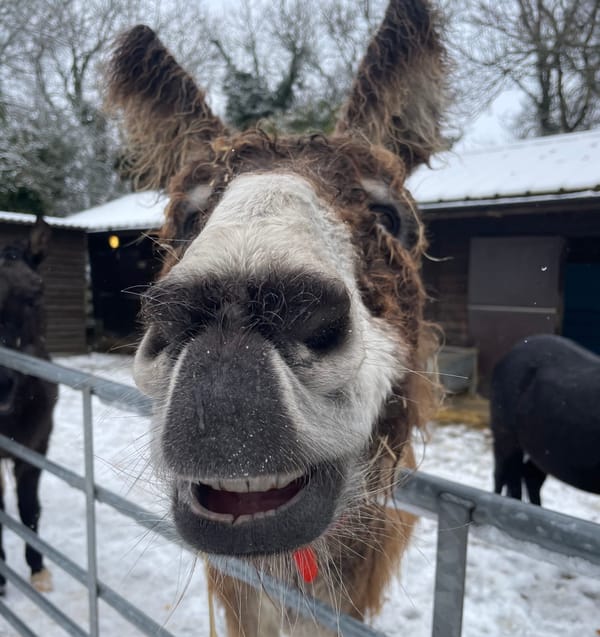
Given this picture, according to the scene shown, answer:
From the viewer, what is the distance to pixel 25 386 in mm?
3475

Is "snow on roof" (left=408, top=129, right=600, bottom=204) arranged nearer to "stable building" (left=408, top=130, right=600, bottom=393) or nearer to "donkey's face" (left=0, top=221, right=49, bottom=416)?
"stable building" (left=408, top=130, right=600, bottom=393)

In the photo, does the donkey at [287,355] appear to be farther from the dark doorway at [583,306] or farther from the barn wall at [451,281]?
the dark doorway at [583,306]

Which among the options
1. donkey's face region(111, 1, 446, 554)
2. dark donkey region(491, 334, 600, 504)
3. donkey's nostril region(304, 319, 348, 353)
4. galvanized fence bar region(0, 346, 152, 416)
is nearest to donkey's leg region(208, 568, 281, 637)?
galvanized fence bar region(0, 346, 152, 416)

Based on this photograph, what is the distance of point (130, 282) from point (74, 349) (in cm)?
103

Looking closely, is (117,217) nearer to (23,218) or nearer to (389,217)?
(23,218)

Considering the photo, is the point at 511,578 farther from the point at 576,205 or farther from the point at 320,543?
the point at 576,205

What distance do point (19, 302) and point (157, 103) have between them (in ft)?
6.17

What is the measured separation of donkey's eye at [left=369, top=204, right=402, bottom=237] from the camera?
1.78 meters

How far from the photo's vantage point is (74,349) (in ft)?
15.6

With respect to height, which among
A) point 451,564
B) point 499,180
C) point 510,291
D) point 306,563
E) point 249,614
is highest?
point 499,180

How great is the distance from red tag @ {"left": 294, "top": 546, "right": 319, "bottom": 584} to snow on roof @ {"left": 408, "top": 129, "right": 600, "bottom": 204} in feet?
15.5

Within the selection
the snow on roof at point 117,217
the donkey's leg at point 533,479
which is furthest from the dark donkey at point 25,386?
the donkey's leg at point 533,479

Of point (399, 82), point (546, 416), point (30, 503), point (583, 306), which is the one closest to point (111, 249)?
point (30, 503)

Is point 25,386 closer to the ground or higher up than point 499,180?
closer to the ground
